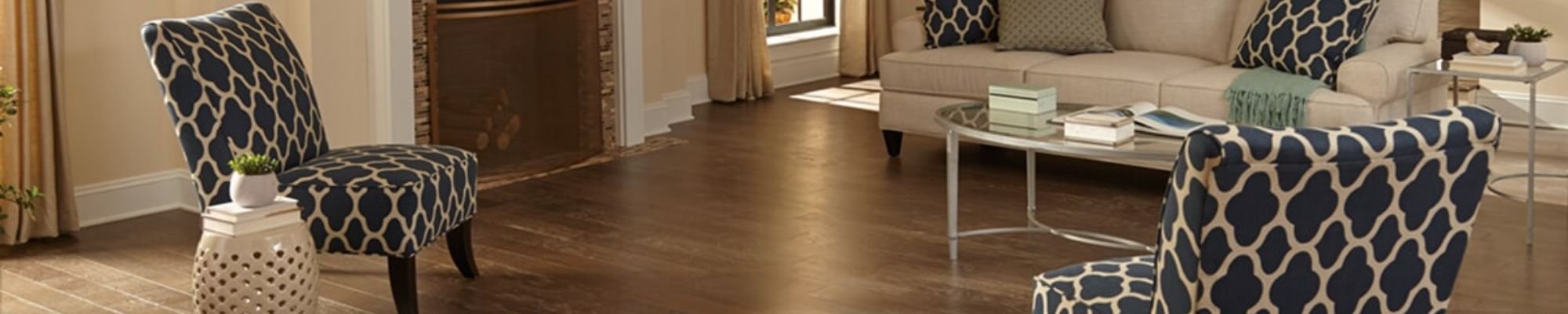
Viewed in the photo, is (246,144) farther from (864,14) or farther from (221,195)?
(864,14)

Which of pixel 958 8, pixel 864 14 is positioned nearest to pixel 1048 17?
pixel 958 8

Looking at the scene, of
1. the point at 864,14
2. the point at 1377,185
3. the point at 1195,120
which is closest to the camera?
the point at 1377,185

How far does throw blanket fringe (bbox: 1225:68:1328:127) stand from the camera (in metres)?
5.88

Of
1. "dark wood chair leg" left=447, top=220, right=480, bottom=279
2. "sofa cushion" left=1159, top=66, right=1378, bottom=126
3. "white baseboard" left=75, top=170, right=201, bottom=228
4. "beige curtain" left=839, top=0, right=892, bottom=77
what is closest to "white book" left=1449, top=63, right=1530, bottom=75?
"sofa cushion" left=1159, top=66, right=1378, bottom=126

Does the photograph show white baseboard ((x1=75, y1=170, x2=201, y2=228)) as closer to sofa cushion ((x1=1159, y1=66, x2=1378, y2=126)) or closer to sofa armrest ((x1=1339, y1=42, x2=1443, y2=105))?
sofa cushion ((x1=1159, y1=66, x2=1378, y2=126))

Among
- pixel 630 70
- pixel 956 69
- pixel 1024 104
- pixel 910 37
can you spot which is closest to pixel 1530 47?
pixel 1024 104

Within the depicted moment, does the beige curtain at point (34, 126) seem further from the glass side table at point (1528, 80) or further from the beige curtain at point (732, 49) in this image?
the glass side table at point (1528, 80)

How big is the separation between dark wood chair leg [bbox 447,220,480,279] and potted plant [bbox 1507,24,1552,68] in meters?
3.07

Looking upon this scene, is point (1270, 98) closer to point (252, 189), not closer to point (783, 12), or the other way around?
point (252, 189)

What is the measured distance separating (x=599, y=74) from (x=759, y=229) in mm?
1666

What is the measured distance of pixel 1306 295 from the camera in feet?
9.61

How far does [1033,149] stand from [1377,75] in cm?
137

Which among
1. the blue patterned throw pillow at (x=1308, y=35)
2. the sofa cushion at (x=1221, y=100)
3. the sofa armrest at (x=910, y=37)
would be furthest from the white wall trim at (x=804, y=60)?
the blue patterned throw pillow at (x=1308, y=35)

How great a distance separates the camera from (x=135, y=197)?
A: 231 inches
